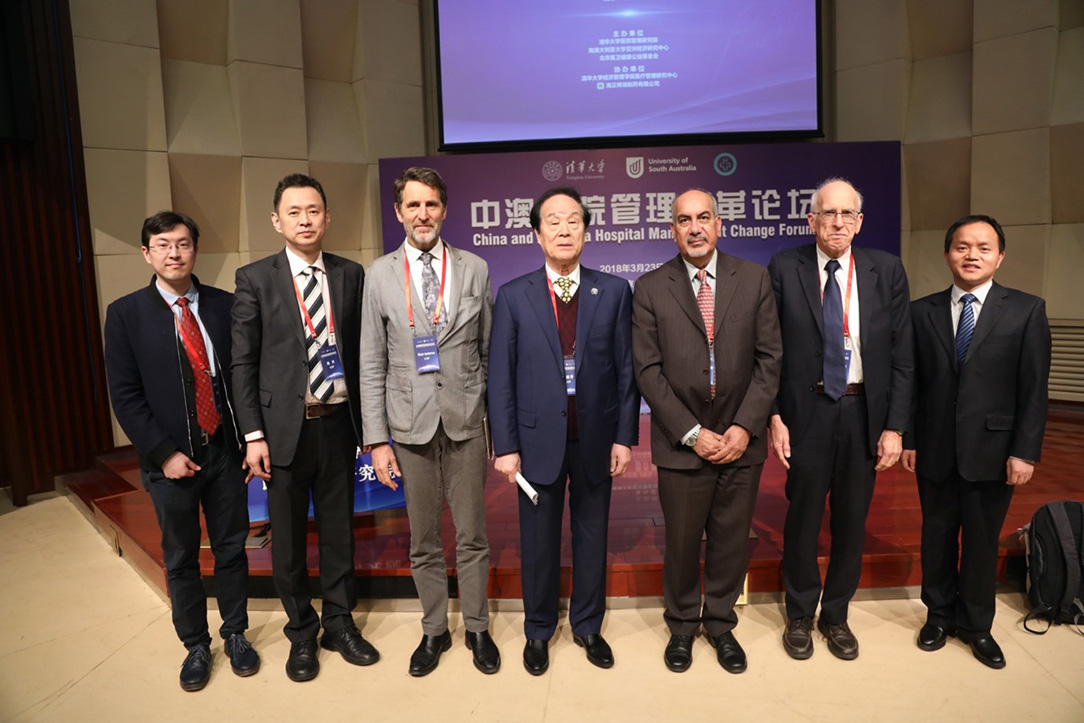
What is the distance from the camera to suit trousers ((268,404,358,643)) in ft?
8.36

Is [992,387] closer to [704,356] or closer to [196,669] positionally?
[704,356]

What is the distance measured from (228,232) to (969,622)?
5422mm

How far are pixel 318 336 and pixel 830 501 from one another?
1891 mm

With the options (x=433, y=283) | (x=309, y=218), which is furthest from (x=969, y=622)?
(x=309, y=218)

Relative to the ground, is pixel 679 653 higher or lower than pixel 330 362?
lower

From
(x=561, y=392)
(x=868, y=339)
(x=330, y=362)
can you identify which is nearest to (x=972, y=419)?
(x=868, y=339)

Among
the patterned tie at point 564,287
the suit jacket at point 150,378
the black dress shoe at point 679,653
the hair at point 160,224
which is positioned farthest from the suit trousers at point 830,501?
the hair at point 160,224

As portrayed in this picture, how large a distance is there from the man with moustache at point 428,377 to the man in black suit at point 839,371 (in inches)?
42.1

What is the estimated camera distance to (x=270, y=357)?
2484 mm

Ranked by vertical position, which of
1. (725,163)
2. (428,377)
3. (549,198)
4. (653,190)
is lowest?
(428,377)

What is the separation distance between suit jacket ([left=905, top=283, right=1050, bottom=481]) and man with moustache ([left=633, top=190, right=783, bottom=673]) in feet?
2.01

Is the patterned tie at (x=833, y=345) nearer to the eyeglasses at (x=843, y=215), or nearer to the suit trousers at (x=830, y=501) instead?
the suit trousers at (x=830, y=501)

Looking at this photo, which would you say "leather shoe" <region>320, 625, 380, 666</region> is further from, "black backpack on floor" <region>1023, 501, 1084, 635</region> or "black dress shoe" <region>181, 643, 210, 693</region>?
"black backpack on floor" <region>1023, 501, 1084, 635</region>

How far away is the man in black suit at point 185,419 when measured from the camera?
248 cm
